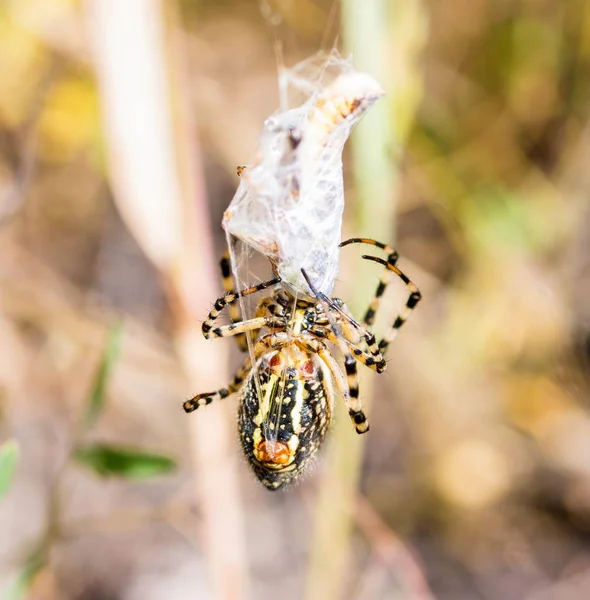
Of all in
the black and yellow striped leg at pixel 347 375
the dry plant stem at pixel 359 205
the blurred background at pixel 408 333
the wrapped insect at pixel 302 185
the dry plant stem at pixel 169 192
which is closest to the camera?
the wrapped insect at pixel 302 185

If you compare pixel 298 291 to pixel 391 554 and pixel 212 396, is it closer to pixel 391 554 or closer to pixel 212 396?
pixel 212 396

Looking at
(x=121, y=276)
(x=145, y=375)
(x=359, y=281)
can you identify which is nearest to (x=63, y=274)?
(x=121, y=276)

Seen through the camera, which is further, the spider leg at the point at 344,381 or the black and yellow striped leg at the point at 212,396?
the black and yellow striped leg at the point at 212,396

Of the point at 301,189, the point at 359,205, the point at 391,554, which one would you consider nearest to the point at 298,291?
the point at 301,189

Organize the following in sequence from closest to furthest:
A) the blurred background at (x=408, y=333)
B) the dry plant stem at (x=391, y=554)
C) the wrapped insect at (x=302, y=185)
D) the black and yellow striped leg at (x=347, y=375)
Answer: the wrapped insect at (x=302, y=185) → the black and yellow striped leg at (x=347, y=375) → the dry plant stem at (x=391, y=554) → the blurred background at (x=408, y=333)

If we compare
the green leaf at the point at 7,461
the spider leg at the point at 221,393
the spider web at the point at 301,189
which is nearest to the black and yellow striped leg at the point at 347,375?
the spider web at the point at 301,189

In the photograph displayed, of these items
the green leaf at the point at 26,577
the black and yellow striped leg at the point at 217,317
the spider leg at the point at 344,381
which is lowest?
the green leaf at the point at 26,577

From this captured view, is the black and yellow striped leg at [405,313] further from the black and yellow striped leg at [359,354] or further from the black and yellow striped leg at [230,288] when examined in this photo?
the black and yellow striped leg at [230,288]
